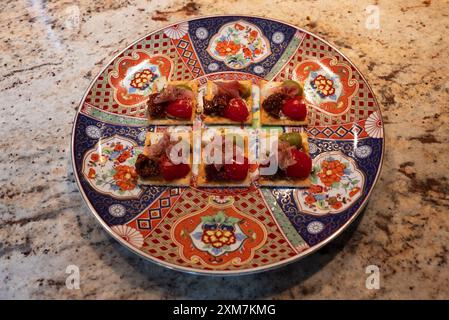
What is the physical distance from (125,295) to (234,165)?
0.77 m

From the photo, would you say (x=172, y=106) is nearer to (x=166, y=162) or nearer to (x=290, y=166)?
(x=166, y=162)

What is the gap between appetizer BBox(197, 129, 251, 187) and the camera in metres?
2.07

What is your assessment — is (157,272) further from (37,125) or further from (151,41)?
(151,41)

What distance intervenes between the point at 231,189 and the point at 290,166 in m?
0.31

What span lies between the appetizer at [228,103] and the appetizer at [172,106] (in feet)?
0.30

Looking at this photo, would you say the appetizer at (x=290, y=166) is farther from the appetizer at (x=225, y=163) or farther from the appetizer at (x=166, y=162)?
the appetizer at (x=166, y=162)

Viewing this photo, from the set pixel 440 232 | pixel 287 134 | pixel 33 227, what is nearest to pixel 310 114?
pixel 287 134

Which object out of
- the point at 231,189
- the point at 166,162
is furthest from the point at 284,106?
the point at 166,162

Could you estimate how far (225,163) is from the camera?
2082 millimetres

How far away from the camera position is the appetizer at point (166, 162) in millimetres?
2074

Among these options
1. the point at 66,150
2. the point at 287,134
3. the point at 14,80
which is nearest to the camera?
the point at 287,134

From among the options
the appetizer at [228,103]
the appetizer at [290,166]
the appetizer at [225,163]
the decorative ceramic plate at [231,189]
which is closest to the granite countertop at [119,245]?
the decorative ceramic plate at [231,189]

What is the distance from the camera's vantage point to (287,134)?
2184 millimetres

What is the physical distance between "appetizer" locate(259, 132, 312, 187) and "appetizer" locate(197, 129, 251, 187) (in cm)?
11
